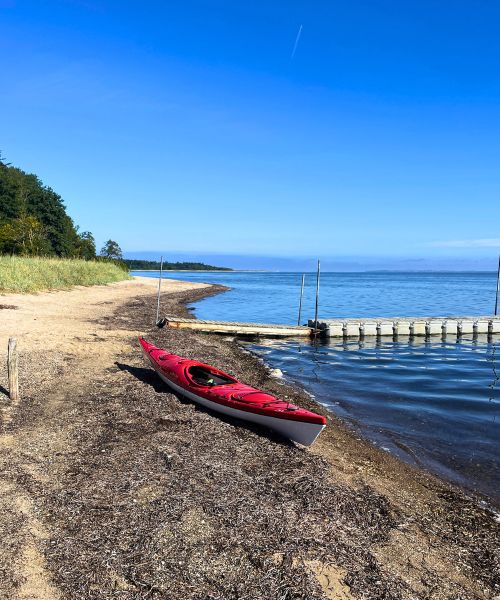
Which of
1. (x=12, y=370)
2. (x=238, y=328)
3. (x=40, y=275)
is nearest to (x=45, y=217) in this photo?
(x=40, y=275)

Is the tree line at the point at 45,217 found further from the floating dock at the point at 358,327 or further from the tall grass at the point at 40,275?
the floating dock at the point at 358,327

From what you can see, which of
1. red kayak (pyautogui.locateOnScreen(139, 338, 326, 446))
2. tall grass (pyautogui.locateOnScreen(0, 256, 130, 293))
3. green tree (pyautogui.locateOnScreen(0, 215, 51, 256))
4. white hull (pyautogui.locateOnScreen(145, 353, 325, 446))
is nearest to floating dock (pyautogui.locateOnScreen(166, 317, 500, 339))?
tall grass (pyautogui.locateOnScreen(0, 256, 130, 293))

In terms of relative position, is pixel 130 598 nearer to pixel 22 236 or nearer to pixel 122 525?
pixel 122 525

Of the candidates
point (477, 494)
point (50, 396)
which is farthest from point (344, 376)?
point (50, 396)

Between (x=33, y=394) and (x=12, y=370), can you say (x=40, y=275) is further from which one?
(x=12, y=370)

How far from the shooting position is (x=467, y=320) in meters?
37.3

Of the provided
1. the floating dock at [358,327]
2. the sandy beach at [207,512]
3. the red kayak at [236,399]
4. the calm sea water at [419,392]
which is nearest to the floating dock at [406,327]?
the floating dock at [358,327]

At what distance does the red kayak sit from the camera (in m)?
10.8

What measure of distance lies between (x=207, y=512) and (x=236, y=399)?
4.65m

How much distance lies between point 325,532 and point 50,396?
9569 millimetres

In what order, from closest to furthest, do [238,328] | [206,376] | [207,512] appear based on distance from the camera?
[207,512] < [206,376] < [238,328]

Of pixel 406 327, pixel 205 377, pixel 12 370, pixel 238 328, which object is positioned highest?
pixel 12 370

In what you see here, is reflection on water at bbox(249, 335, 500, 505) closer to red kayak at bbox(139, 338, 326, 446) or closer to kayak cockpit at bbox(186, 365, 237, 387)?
red kayak at bbox(139, 338, 326, 446)

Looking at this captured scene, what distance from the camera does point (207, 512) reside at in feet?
25.1
